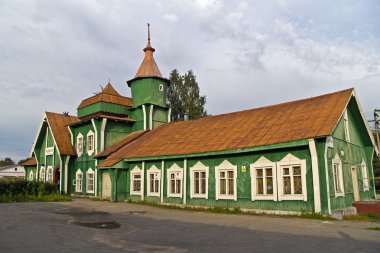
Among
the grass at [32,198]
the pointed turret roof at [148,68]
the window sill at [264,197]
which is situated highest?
the pointed turret roof at [148,68]

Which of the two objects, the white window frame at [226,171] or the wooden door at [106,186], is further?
the wooden door at [106,186]

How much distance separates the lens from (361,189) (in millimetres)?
19047

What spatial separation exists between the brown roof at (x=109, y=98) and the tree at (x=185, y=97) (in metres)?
14.2

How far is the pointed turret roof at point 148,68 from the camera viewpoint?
30788mm

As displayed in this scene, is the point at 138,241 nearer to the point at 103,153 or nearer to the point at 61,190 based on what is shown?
the point at 103,153

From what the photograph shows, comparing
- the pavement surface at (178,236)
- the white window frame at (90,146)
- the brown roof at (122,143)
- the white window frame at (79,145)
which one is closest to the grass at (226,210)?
the pavement surface at (178,236)

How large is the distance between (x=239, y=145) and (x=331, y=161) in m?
4.32


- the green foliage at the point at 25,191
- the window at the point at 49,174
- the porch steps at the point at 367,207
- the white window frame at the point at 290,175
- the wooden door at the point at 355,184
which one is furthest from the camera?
the window at the point at 49,174

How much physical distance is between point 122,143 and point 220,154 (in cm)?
1188

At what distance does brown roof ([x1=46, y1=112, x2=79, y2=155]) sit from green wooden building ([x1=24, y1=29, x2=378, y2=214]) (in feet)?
0.39

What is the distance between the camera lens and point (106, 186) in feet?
83.2

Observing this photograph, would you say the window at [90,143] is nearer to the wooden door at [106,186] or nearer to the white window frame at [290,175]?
the wooden door at [106,186]

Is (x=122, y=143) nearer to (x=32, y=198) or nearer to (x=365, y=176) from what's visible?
(x=32, y=198)

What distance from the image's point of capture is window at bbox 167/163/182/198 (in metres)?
20.0
